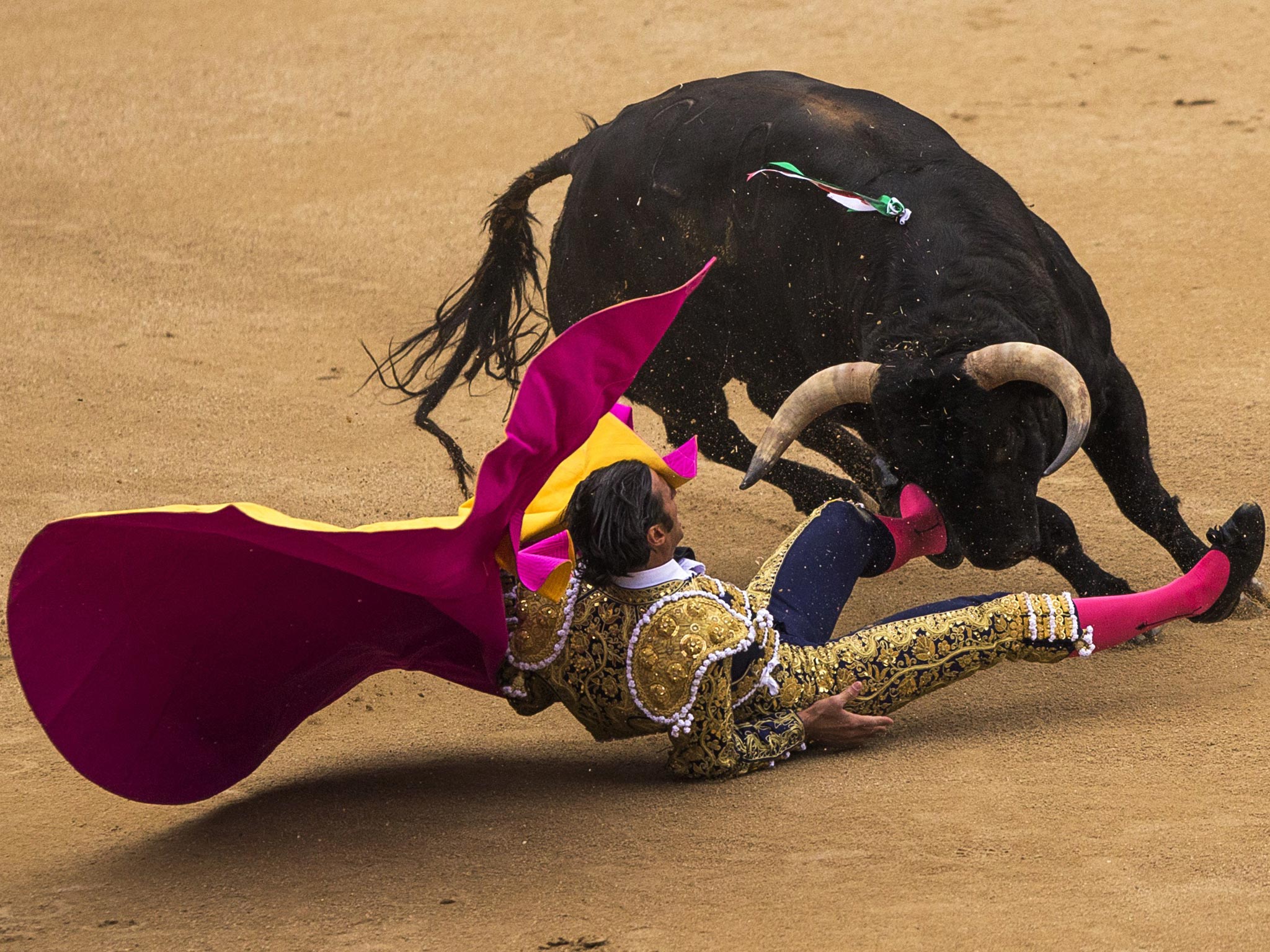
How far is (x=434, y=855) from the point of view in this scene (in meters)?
3.17

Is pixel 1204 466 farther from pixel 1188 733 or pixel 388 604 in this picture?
pixel 388 604

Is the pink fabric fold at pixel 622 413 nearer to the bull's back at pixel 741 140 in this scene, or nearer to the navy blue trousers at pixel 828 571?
the navy blue trousers at pixel 828 571

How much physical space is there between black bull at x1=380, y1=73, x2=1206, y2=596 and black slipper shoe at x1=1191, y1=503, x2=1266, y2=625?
404 mm

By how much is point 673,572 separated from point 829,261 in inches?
56.8

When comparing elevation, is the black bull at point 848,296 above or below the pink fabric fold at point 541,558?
above

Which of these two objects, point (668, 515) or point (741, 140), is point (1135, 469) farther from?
point (668, 515)

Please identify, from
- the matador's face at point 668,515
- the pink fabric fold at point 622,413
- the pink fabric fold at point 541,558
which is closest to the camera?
the matador's face at point 668,515

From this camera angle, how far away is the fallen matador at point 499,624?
3037mm

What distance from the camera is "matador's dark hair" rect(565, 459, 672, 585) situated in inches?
123

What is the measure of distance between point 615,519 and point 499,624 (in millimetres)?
326

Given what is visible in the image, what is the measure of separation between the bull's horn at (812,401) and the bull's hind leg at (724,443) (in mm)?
1132

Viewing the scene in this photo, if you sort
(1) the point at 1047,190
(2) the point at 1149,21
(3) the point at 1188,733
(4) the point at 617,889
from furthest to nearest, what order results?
1. (2) the point at 1149,21
2. (1) the point at 1047,190
3. (3) the point at 1188,733
4. (4) the point at 617,889

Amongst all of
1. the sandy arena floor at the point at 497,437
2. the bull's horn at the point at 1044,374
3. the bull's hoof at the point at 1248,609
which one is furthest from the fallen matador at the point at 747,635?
the bull's hoof at the point at 1248,609

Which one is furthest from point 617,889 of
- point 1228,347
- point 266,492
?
point 1228,347
